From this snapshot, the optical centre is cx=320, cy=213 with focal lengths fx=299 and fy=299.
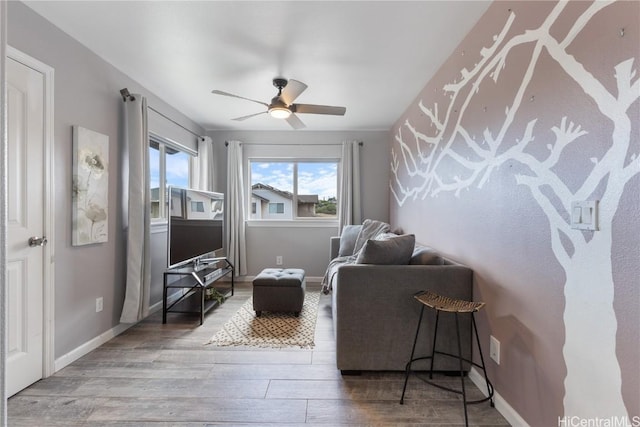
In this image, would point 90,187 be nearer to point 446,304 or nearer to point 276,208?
point 446,304

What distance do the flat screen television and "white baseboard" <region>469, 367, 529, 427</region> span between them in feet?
8.89

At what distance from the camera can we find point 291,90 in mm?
2656

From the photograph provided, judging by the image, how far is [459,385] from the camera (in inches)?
76.6

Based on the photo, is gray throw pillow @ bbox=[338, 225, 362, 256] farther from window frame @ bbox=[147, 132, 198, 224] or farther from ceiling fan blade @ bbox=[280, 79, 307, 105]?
window frame @ bbox=[147, 132, 198, 224]

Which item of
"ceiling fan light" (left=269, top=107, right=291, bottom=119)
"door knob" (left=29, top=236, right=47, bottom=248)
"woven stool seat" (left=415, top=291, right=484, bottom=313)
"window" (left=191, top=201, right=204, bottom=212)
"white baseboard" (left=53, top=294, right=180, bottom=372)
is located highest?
"ceiling fan light" (left=269, top=107, right=291, bottom=119)

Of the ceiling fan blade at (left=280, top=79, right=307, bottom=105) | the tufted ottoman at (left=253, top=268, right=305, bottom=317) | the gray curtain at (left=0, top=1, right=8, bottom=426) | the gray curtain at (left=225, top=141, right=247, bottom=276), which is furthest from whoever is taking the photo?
the gray curtain at (left=225, top=141, right=247, bottom=276)

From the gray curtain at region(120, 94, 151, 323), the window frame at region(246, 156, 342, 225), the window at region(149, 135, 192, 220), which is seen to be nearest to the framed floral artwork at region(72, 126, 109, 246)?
the gray curtain at region(120, 94, 151, 323)

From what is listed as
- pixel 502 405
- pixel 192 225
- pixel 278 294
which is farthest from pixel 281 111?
pixel 502 405

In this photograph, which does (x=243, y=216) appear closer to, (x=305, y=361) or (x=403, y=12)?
(x=305, y=361)

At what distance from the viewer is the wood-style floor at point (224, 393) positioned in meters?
1.63

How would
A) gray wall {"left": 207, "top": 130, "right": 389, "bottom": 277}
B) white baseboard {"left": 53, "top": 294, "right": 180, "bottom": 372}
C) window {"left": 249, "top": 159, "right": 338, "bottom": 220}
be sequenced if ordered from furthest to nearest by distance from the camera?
window {"left": 249, "top": 159, "right": 338, "bottom": 220}, gray wall {"left": 207, "top": 130, "right": 389, "bottom": 277}, white baseboard {"left": 53, "top": 294, "right": 180, "bottom": 372}

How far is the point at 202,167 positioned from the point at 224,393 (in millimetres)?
3228

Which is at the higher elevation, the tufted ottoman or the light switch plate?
the light switch plate

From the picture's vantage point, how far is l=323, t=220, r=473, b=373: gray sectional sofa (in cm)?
200
